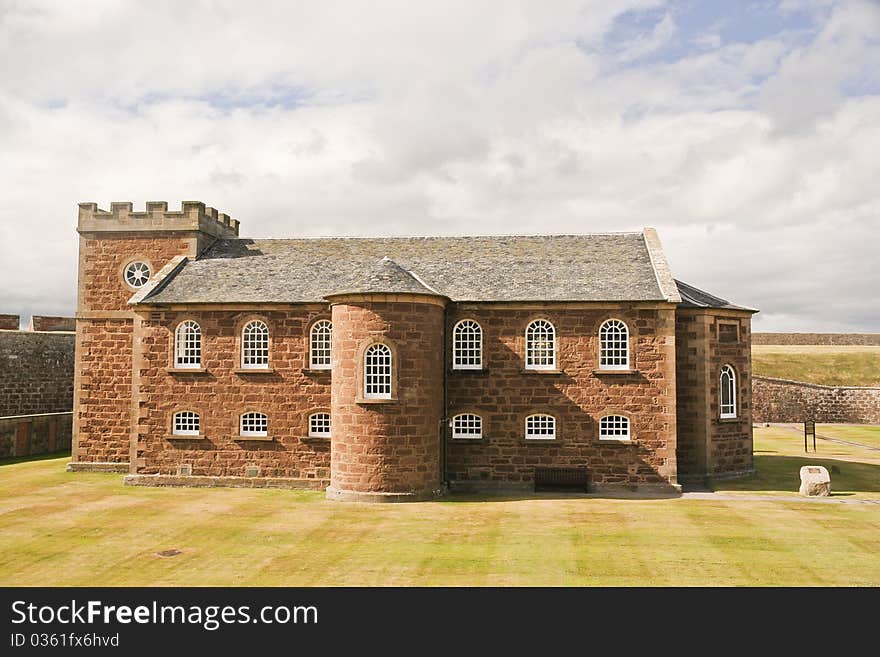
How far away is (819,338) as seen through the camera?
83.5 m

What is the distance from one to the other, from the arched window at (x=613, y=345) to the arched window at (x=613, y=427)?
1854 mm

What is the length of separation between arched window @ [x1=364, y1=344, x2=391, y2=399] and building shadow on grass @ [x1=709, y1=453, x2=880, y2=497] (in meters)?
12.6

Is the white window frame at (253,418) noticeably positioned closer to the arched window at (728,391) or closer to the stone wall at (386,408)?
the stone wall at (386,408)

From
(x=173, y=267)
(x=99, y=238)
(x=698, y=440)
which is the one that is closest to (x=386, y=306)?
→ (x=173, y=267)

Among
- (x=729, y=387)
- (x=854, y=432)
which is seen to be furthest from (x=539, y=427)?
(x=854, y=432)

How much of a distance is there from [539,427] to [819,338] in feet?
226

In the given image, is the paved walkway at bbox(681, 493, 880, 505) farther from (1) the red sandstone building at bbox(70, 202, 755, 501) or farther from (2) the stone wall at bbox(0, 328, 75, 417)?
(2) the stone wall at bbox(0, 328, 75, 417)

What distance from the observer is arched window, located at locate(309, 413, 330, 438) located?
2781 cm

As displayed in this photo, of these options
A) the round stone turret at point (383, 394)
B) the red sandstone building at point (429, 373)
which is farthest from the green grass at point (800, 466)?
the round stone turret at point (383, 394)

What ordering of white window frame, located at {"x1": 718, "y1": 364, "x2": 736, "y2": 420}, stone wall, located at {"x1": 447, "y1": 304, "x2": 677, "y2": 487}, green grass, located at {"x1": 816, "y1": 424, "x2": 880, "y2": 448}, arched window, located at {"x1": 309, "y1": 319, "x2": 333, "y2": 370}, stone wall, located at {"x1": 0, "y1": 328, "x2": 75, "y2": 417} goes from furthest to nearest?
green grass, located at {"x1": 816, "y1": 424, "x2": 880, "y2": 448}, stone wall, located at {"x1": 0, "y1": 328, "x2": 75, "y2": 417}, white window frame, located at {"x1": 718, "y1": 364, "x2": 736, "y2": 420}, arched window, located at {"x1": 309, "y1": 319, "x2": 333, "y2": 370}, stone wall, located at {"x1": 447, "y1": 304, "x2": 677, "y2": 487}

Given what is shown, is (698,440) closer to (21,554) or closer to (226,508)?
(226,508)

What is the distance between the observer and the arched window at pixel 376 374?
2498 centimetres

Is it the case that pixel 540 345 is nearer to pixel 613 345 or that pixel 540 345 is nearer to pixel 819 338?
pixel 613 345

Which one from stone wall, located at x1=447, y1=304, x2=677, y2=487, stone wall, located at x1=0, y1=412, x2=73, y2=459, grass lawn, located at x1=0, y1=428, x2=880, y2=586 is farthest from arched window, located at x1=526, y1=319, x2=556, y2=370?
stone wall, located at x1=0, y1=412, x2=73, y2=459
